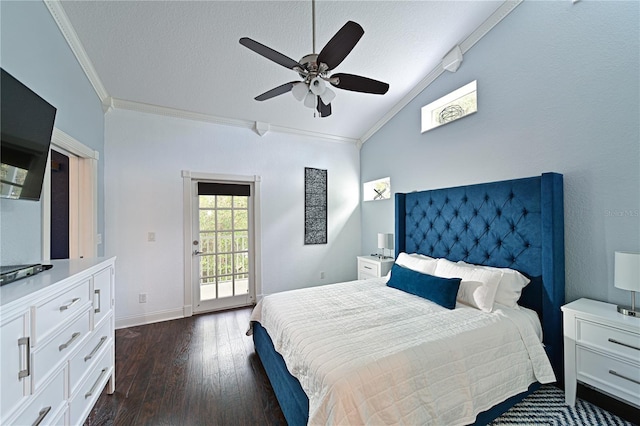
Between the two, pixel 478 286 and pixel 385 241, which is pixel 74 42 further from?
pixel 478 286

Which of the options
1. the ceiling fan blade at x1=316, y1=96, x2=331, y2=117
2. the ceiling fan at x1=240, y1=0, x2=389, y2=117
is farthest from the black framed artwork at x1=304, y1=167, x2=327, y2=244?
the ceiling fan at x1=240, y1=0, x2=389, y2=117

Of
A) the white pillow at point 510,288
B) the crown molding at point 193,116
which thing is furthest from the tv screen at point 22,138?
the white pillow at point 510,288

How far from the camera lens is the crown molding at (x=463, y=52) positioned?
238cm

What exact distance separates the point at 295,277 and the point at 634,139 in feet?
12.5

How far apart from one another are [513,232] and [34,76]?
379cm

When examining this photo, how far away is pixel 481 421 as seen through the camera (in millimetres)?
1489

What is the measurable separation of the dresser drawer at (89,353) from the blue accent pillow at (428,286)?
2.40m

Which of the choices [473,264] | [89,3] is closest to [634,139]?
[473,264]

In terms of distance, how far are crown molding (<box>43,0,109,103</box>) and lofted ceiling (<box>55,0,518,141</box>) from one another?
0.01 meters

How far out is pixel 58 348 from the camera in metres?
1.21

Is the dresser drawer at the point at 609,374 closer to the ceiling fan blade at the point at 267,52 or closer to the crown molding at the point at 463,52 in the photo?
the ceiling fan blade at the point at 267,52

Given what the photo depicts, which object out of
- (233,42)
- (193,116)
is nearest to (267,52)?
(233,42)

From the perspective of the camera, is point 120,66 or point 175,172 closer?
point 120,66

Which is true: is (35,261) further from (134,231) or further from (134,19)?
(134,19)
